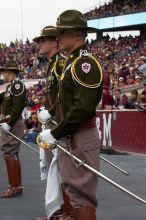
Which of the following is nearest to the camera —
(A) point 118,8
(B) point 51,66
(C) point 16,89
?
(B) point 51,66

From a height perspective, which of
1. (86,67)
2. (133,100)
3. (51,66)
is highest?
(86,67)

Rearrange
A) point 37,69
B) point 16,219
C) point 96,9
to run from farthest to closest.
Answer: point 96,9, point 37,69, point 16,219

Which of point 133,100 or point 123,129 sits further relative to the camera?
point 133,100

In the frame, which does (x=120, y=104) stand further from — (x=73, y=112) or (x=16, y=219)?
(x=73, y=112)

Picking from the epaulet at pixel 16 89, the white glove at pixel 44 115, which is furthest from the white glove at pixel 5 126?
the white glove at pixel 44 115

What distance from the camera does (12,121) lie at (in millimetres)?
8117

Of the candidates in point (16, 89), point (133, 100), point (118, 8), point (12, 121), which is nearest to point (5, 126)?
point (12, 121)

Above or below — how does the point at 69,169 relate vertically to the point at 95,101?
below

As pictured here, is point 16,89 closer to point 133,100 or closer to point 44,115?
point 44,115

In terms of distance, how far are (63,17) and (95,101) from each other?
2.62 ft

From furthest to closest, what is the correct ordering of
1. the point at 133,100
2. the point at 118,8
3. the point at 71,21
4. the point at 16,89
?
the point at 118,8, the point at 133,100, the point at 16,89, the point at 71,21

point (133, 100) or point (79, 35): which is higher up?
point (79, 35)

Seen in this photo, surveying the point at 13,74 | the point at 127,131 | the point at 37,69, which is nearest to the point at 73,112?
the point at 13,74

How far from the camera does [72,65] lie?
479 centimetres
